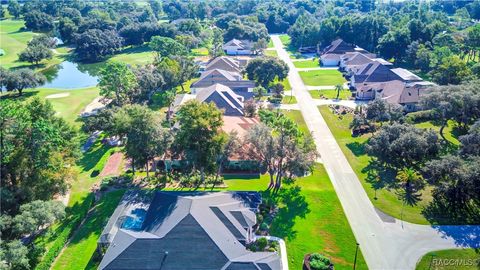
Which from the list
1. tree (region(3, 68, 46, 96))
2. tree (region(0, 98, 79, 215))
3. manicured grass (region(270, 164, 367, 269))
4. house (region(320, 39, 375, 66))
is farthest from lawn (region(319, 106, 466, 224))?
tree (region(3, 68, 46, 96))

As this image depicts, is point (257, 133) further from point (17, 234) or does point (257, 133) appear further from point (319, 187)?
point (17, 234)

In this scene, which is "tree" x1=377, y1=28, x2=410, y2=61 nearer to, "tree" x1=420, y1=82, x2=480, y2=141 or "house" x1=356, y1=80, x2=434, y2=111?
"house" x1=356, y1=80, x2=434, y2=111

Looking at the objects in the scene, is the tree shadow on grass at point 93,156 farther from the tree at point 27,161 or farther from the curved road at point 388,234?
the curved road at point 388,234

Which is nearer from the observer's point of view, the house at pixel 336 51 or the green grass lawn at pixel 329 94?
→ the green grass lawn at pixel 329 94

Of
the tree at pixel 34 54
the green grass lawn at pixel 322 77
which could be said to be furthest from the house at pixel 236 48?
the tree at pixel 34 54

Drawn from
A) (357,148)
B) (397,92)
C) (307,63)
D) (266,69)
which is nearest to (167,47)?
(266,69)

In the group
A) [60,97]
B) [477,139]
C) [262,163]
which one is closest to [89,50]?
[60,97]
